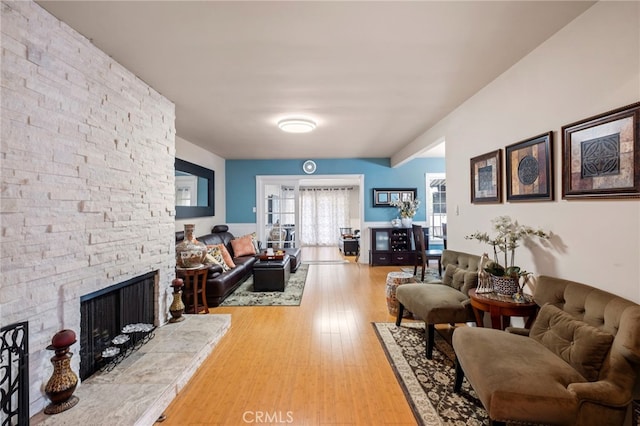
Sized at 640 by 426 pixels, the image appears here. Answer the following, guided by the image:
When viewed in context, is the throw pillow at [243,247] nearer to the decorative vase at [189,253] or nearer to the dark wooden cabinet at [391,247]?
the decorative vase at [189,253]

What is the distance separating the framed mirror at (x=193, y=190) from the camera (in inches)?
182

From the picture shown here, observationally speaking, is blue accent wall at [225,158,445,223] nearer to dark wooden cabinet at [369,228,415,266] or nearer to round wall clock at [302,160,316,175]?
round wall clock at [302,160,316,175]

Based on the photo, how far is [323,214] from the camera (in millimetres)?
9859

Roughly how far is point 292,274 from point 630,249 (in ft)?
15.8

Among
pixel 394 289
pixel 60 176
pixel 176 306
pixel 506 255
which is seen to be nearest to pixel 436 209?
pixel 394 289

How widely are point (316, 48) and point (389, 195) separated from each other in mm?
4965

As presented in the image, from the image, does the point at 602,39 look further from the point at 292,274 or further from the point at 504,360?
the point at 292,274

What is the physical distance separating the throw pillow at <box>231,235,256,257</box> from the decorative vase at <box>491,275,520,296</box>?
460 centimetres

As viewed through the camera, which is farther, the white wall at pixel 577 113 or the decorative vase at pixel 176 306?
the decorative vase at pixel 176 306

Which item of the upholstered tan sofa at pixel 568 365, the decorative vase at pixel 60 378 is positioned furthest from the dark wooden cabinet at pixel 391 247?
the decorative vase at pixel 60 378

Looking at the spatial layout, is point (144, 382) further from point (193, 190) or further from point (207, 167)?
point (207, 167)

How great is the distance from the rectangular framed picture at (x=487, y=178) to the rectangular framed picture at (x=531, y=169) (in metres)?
0.11

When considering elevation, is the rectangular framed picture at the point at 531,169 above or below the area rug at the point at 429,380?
above

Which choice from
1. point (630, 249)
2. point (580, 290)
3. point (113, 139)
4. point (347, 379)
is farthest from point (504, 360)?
point (113, 139)
